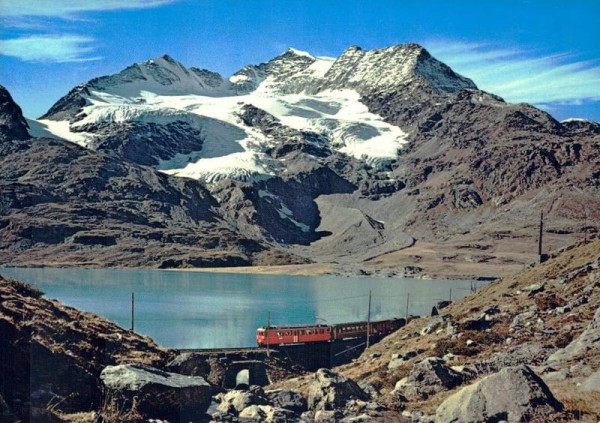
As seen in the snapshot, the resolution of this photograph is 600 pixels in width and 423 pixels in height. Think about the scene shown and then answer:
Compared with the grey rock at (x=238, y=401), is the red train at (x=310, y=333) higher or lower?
lower

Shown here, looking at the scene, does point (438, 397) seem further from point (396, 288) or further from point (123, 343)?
point (396, 288)

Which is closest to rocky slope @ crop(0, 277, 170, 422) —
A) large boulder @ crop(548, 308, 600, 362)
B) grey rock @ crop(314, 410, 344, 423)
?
grey rock @ crop(314, 410, 344, 423)

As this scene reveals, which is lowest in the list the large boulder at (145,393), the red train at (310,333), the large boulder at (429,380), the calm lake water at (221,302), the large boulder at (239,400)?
the calm lake water at (221,302)

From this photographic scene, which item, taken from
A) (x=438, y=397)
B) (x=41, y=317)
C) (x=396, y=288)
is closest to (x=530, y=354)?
(x=438, y=397)

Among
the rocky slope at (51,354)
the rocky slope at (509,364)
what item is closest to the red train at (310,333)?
the rocky slope at (509,364)

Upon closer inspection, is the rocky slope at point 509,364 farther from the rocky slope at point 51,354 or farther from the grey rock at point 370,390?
the rocky slope at point 51,354

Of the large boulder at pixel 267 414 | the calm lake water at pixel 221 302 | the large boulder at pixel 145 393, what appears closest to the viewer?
the large boulder at pixel 145 393
